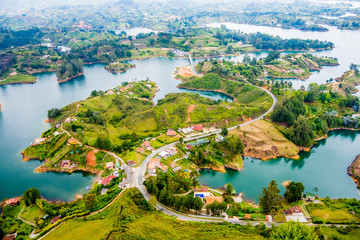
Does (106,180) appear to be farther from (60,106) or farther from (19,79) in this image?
(19,79)

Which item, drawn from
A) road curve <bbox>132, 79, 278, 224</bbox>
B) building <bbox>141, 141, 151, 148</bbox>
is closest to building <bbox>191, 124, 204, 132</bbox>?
road curve <bbox>132, 79, 278, 224</bbox>

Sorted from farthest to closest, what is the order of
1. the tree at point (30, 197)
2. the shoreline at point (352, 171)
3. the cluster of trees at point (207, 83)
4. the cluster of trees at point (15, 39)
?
the cluster of trees at point (15, 39), the cluster of trees at point (207, 83), the shoreline at point (352, 171), the tree at point (30, 197)

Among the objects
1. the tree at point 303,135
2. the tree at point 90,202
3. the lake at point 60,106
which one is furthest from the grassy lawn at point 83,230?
the tree at point 303,135

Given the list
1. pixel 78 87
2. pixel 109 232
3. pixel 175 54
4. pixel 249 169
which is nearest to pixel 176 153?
pixel 249 169

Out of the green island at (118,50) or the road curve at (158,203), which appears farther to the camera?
the green island at (118,50)

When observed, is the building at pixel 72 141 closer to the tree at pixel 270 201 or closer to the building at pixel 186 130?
the building at pixel 186 130

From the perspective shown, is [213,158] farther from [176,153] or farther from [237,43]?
[237,43]
